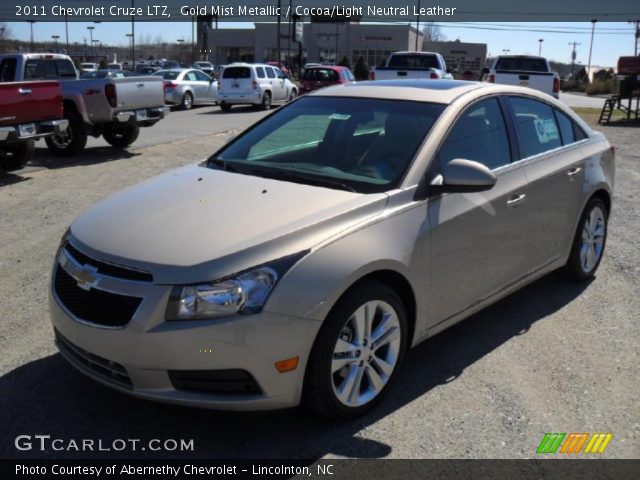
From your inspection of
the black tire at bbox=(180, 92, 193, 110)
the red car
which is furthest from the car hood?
the red car

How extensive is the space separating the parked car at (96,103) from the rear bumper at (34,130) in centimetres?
153

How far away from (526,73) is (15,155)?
14.2 meters

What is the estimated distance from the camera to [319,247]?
303cm

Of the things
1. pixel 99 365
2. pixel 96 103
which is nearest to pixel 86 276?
pixel 99 365

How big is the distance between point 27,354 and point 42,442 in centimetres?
105

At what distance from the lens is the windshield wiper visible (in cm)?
363

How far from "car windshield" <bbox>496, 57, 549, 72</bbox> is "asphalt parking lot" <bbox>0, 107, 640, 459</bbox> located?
15136 mm

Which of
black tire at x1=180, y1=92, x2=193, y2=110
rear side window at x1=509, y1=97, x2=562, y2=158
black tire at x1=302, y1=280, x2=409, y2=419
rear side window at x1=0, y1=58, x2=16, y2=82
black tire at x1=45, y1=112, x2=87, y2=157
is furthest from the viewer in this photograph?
black tire at x1=180, y1=92, x2=193, y2=110

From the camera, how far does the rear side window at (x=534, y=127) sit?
4559mm

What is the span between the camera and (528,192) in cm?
437

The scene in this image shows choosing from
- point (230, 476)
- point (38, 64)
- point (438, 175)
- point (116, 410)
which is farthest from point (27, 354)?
point (38, 64)

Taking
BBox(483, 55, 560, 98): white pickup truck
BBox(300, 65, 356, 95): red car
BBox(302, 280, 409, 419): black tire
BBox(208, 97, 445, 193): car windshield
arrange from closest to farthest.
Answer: BBox(302, 280, 409, 419): black tire → BBox(208, 97, 445, 193): car windshield → BBox(483, 55, 560, 98): white pickup truck → BBox(300, 65, 356, 95): red car

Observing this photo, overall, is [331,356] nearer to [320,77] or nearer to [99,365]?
[99,365]

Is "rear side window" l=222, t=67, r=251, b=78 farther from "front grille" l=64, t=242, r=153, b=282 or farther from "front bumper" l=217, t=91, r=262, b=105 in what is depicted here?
"front grille" l=64, t=242, r=153, b=282
